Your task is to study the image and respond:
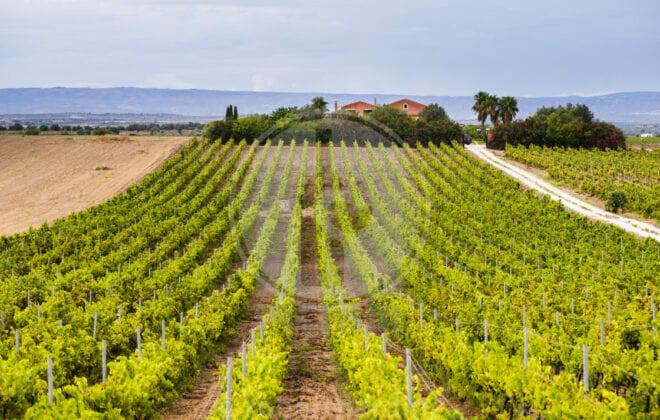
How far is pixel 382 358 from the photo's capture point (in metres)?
12.9

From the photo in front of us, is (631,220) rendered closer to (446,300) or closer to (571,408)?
(446,300)

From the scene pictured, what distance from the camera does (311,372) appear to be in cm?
1593

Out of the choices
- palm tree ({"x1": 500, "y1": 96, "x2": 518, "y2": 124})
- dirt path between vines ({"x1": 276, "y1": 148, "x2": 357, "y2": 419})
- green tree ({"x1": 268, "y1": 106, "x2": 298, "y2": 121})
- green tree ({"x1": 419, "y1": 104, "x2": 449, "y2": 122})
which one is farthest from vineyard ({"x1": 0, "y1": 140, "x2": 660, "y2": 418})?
green tree ({"x1": 419, "y1": 104, "x2": 449, "y2": 122})

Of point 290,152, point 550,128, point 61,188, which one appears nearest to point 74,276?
point 61,188

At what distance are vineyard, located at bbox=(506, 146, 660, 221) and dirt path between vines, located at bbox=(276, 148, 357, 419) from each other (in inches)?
932

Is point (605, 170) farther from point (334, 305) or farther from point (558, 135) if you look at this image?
point (334, 305)

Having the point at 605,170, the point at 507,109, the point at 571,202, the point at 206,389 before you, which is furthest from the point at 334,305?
the point at 507,109

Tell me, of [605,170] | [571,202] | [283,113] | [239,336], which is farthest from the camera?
[283,113]

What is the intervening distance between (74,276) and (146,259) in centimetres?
388

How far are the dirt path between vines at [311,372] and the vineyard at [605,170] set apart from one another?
23.7m

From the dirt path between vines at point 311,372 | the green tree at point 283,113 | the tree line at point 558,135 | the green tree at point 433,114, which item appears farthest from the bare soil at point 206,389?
the green tree at point 433,114

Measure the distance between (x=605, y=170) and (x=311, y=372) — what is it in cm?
4365

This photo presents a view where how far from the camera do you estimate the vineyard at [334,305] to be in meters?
11.6

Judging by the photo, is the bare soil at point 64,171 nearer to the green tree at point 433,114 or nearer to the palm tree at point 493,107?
the palm tree at point 493,107
